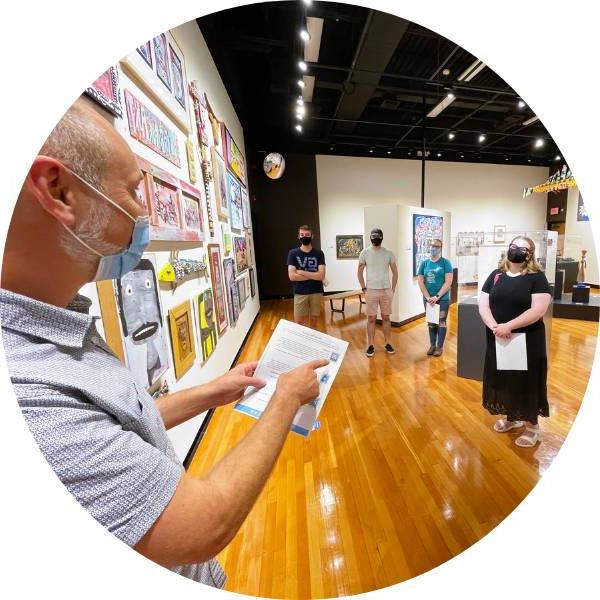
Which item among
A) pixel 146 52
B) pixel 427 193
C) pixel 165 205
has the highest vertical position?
pixel 427 193

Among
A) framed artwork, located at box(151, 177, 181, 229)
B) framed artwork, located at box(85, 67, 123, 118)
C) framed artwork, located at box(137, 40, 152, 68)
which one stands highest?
framed artwork, located at box(137, 40, 152, 68)

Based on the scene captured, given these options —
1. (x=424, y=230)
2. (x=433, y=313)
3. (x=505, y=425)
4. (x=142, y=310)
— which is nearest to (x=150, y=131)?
(x=142, y=310)

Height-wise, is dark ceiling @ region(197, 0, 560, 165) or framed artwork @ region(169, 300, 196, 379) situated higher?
dark ceiling @ region(197, 0, 560, 165)

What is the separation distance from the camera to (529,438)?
1450mm

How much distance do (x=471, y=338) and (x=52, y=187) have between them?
100 inches

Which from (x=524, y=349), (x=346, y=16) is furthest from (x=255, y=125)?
(x=524, y=349)

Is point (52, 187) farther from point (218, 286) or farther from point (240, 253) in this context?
point (240, 253)

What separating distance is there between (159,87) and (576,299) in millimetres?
5462

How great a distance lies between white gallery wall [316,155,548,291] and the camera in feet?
12.9

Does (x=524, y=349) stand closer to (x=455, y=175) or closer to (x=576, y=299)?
(x=576, y=299)

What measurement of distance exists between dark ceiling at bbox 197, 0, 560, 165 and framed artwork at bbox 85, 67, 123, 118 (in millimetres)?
902

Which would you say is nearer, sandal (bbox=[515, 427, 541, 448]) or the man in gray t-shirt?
sandal (bbox=[515, 427, 541, 448])

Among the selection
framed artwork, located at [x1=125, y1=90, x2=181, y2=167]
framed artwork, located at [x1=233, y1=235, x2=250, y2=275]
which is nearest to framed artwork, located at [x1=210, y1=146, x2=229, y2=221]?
framed artwork, located at [x1=233, y1=235, x2=250, y2=275]

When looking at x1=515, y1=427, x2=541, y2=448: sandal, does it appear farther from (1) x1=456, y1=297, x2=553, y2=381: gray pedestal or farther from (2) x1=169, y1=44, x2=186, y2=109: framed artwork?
(2) x1=169, y1=44, x2=186, y2=109: framed artwork
